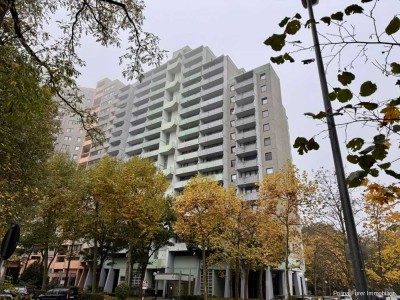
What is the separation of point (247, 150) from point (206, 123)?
12.8 metres

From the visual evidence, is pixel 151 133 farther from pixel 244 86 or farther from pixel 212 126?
pixel 244 86

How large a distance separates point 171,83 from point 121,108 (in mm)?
18662

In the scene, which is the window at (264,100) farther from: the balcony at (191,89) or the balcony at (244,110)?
the balcony at (191,89)

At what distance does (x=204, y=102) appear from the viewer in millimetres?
60344

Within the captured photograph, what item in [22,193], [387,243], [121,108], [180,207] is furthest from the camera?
[121,108]

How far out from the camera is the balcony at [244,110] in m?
53.2

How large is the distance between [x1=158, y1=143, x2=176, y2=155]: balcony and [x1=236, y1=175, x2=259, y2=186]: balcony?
16.4m

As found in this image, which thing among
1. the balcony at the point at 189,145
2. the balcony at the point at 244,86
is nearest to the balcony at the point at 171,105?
the balcony at the point at 189,145

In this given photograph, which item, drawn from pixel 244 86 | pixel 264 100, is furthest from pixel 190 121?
pixel 264 100

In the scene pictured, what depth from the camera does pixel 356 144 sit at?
2.49 metres

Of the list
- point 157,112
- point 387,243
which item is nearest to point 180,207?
point 387,243

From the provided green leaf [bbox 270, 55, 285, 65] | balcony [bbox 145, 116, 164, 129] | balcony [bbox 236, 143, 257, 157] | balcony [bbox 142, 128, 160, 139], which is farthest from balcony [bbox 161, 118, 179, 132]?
green leaf [bbox 270, 55, 285, 65]

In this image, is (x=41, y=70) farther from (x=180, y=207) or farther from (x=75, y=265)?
(x=75, y=265)

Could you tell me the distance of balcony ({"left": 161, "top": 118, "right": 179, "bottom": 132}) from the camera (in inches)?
2464
